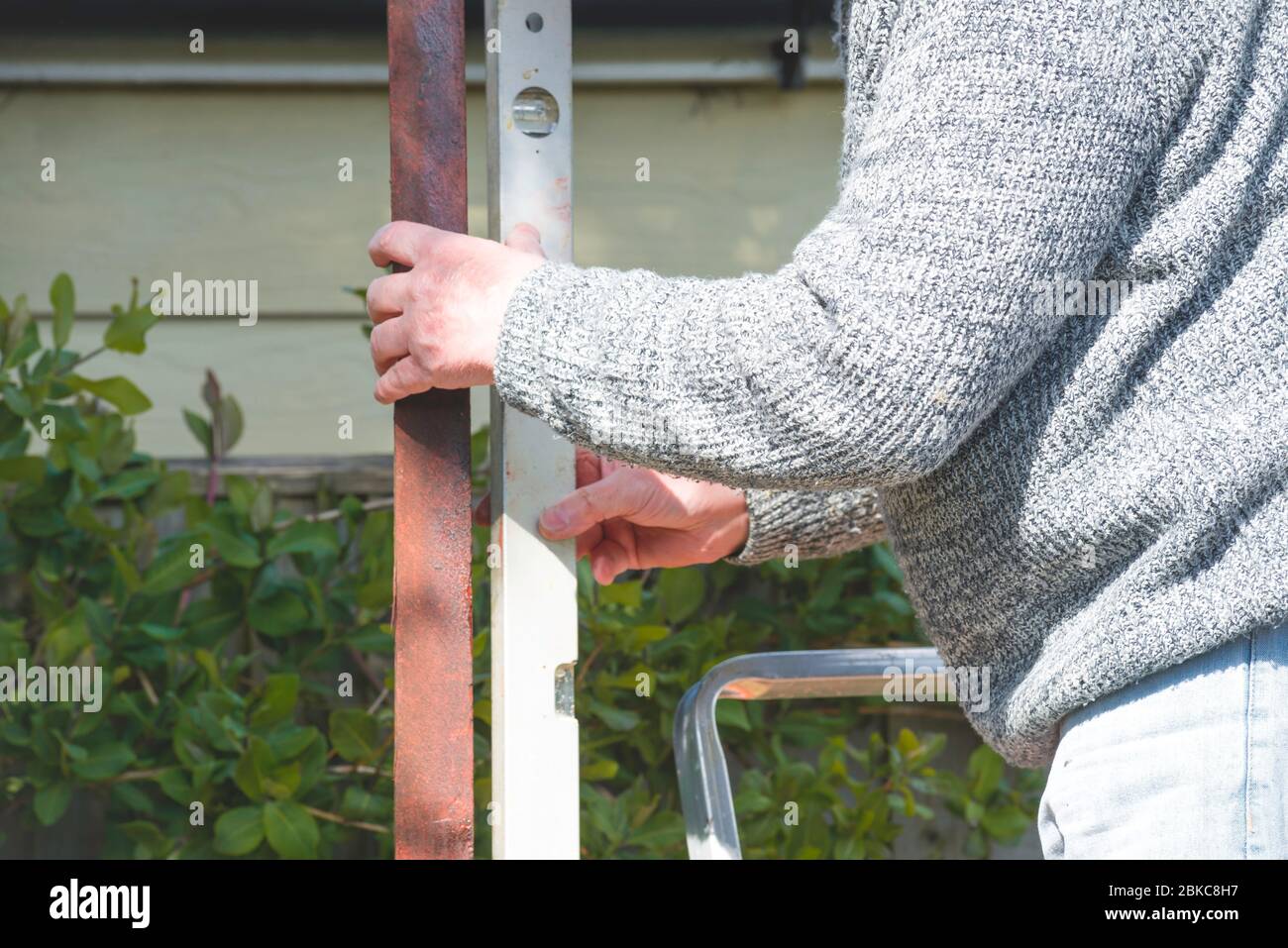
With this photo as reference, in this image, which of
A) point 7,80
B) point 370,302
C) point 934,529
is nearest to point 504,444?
point 370,302

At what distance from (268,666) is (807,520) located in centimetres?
144

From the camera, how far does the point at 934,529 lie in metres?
1.20

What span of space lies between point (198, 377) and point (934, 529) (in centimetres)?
250

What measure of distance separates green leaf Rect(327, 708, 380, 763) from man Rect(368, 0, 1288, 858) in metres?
1.35

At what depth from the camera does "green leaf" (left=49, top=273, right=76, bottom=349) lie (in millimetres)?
2406

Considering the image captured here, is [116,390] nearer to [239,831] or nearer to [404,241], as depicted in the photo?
[239,831]

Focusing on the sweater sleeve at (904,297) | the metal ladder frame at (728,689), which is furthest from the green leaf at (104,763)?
the sweater sleeve at (904,297)

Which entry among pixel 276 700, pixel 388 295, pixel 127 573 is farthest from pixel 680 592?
pixel 388 295

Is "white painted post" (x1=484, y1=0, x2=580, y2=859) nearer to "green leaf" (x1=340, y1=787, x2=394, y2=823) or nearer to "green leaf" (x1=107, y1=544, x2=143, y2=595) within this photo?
"green leaf" (x1=340, y1=787, x2=394, y2=823)

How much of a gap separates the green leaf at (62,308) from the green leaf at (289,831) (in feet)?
3.05

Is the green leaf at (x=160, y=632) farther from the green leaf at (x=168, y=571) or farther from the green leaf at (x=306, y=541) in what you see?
the green leaf at (x=306, y=541)

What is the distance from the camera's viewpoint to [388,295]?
1.21 meters

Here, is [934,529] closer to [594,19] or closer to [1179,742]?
[1179,742]

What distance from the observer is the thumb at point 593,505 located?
1.33 meters
